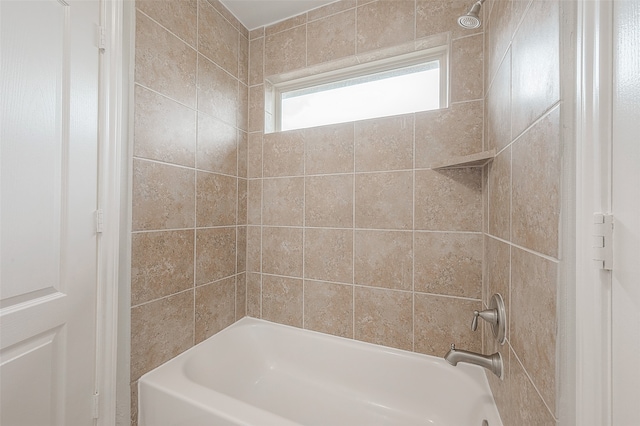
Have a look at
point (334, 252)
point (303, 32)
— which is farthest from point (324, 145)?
point (303, 32)

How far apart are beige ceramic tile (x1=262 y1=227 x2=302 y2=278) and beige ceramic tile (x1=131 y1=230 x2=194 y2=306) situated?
1.59ft

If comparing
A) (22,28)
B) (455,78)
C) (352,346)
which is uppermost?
(455,78)

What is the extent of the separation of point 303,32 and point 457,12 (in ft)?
2.90

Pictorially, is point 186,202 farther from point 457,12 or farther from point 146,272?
point 457,12

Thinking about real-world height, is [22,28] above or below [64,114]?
above

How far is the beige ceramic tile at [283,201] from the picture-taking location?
1618 millimetres

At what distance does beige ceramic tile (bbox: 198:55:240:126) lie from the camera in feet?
4.66

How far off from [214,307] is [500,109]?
171 cm

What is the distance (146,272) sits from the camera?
1146 millimetres

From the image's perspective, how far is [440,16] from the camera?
131 cm

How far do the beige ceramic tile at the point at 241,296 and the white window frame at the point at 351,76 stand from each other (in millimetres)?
1036

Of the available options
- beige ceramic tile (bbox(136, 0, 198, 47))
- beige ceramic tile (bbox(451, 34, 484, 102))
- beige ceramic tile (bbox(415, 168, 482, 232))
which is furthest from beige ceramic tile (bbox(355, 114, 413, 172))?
beige ceramic tile (bbox(136, 0, 198, 47))

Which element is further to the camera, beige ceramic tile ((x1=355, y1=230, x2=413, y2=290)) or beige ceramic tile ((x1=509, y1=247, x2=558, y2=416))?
beige ceramic tile ((x1=355, y1=230, x2=413, y2=290))

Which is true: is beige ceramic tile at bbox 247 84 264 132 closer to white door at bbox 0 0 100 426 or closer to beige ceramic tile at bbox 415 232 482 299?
white door at bbox 0 0 100 426
